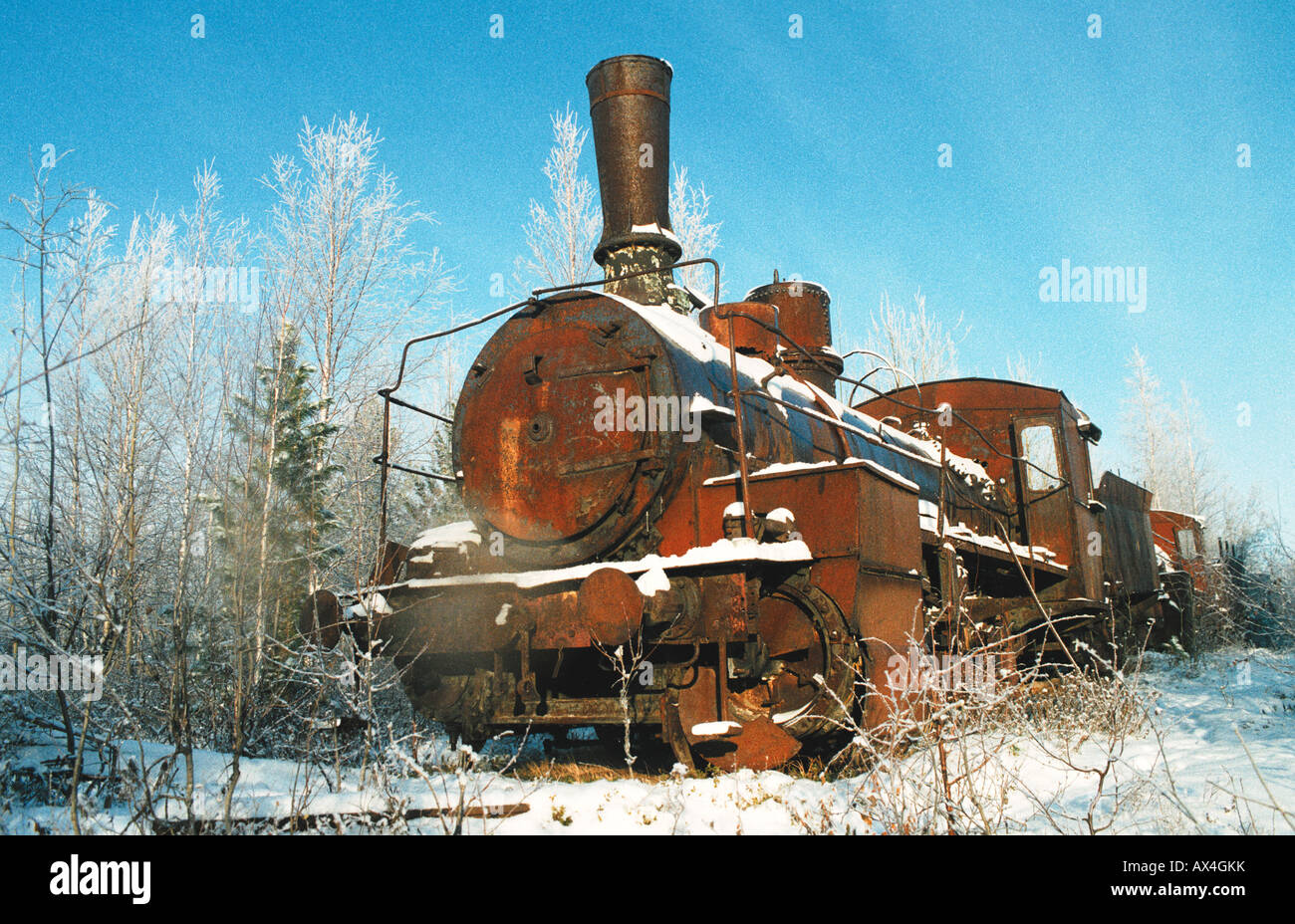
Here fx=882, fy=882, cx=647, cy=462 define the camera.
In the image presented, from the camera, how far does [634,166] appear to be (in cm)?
646

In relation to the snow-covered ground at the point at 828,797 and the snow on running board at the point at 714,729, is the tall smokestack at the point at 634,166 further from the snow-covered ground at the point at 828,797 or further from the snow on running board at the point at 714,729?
the snow-covered ground at the point at 828,797

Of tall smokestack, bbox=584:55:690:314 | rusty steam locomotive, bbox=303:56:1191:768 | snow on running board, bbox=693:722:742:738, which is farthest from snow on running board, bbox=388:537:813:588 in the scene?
tall smokestack, bbox=584:55:690:314

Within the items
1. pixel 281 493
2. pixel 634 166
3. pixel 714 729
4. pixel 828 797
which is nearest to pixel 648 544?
pixel 714 729

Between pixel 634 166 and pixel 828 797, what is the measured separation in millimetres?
4481

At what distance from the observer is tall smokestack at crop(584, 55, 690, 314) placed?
6.30 m

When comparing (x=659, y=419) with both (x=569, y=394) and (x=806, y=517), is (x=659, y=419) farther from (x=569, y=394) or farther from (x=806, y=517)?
(x=806, y=517)

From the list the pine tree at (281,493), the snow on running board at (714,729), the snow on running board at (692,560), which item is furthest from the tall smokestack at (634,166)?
the pine tree at (281,493)

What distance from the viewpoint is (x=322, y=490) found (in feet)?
43.8

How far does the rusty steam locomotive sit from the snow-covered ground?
429 mm

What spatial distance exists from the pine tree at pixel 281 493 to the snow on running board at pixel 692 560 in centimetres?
621

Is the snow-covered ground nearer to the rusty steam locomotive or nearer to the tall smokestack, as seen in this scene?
the rusty steam locomotive
